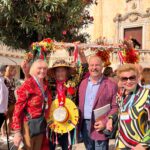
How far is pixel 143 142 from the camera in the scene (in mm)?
2689

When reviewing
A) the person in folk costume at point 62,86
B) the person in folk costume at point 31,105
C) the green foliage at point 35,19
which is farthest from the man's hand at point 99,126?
the green foliage at point 35,19

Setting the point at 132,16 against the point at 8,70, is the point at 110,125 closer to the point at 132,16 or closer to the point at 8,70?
the point at 8,70

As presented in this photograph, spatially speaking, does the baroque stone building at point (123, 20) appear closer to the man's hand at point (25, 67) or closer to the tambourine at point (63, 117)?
the man's hand at point (25, 67)

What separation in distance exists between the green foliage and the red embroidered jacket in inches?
80.5

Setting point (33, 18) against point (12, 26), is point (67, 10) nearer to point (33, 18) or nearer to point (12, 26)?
point (33, 18)

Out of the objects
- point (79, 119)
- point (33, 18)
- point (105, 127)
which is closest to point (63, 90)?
point (79, 119)

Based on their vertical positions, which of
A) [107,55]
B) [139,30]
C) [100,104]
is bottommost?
[100,104]

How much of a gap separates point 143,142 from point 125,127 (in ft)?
0.89

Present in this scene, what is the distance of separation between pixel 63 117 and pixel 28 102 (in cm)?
49

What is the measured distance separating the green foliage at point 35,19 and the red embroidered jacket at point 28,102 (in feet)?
6.71

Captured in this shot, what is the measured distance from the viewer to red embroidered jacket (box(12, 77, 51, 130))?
3.99m

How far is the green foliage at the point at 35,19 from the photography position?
5770mm

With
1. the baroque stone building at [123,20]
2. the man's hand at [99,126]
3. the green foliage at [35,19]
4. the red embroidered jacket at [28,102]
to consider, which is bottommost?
the man's hand at [99,126]

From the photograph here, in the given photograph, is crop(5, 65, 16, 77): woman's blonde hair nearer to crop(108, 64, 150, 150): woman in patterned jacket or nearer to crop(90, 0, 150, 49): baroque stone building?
crop(108, 64, 150, 150): woman in patterned jacket
